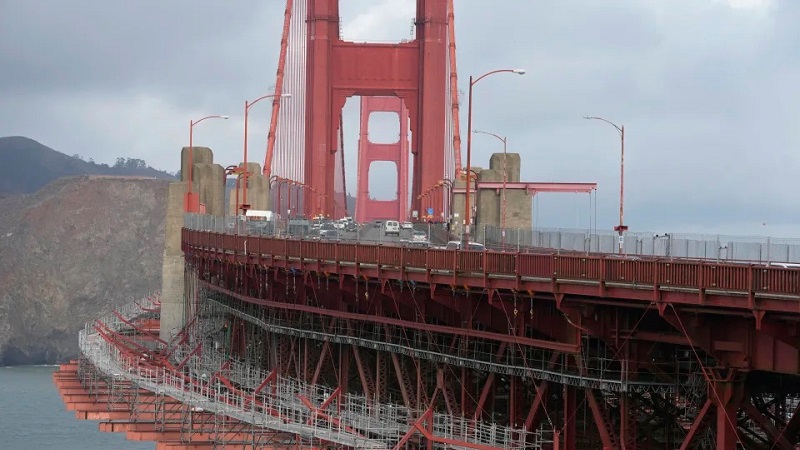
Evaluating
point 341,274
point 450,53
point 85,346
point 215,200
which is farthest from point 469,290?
point 450,53

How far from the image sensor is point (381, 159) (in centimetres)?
16225

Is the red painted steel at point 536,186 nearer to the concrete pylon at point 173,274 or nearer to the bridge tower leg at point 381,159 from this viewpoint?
the concrete pylon at point 173,274

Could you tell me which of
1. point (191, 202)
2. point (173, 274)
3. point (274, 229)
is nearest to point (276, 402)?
point (274, 229)

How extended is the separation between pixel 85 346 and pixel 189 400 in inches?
860

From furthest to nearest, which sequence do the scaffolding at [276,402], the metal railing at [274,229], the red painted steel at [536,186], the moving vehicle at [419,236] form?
1. the red painted steel at [536,186]
2. the metal railing at [274,229]
3. the moving vehicle at [419,236]
4. the scaffolding at [276,402]

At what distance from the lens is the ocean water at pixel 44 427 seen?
109m

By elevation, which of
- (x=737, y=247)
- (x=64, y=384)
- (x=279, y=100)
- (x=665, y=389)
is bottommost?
(x=64, y=384)

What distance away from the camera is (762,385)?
38406 mm

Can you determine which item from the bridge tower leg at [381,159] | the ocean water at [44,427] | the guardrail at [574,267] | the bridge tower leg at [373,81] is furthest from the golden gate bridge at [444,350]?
the bridge tower leg at [381,159]

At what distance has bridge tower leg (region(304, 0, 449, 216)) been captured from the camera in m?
101

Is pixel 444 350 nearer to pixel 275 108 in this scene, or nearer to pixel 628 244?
pixel 628 244

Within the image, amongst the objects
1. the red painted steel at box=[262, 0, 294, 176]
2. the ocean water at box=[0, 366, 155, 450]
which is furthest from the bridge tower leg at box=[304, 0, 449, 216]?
the ocean water at box=[0, 366, 155, 450]

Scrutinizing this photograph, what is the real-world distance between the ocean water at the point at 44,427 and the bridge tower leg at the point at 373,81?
23061 millimetres

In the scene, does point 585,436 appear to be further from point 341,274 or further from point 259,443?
point 259,443
